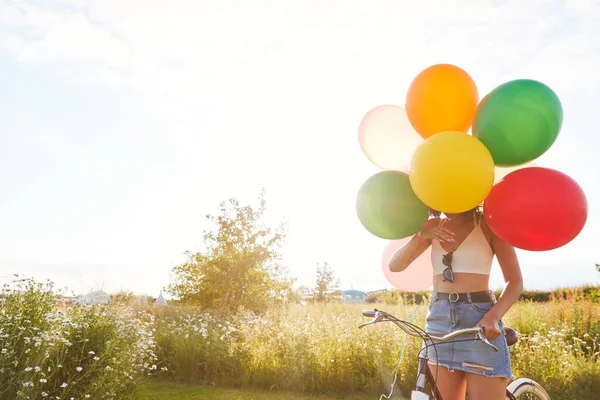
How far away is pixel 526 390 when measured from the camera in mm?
3217

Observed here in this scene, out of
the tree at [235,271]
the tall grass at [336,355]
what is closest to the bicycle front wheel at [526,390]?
the tall grass at [336,355]

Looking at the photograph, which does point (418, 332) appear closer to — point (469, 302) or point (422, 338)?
point (422, 338)

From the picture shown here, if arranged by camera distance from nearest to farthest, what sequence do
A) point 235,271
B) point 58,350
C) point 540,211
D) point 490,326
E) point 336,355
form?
point 490,326 → point 540,211 → point 58,350 → point 336,355 → point 235,271

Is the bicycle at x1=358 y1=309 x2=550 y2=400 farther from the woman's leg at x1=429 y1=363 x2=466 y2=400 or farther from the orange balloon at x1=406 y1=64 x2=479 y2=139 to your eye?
the orange balloon at x1=406 y1=64 x2=479 y2=139

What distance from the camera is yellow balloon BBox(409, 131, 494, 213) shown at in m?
2.21

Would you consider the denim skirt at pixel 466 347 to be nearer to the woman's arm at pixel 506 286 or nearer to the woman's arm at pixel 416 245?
the woman's arm at pixel 506 286

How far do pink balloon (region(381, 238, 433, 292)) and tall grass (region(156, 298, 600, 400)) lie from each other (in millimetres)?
3251

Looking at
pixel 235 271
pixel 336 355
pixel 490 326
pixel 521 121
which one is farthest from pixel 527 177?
pixel 235 271

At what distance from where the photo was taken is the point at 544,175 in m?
2.22

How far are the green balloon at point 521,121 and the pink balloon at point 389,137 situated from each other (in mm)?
577

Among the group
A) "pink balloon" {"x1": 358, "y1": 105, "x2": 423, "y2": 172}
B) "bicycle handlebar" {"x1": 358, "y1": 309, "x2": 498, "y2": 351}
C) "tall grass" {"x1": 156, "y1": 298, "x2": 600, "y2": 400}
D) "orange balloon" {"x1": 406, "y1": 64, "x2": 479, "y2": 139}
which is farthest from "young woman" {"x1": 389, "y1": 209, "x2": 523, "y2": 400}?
"tall grass" {"x1": 156, "y1": 298, "x2": 600, "y2": 400}

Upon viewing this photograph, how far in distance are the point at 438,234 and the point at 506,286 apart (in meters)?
0.39

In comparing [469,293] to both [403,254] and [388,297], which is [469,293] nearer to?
[403,254]

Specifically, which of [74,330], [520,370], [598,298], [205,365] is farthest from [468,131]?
[598,298]
